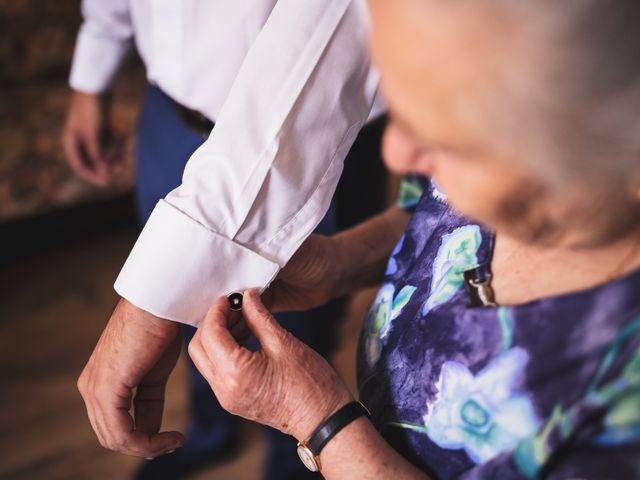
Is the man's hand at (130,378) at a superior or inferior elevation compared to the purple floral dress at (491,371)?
inferior

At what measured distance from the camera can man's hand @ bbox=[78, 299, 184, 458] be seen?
690mm

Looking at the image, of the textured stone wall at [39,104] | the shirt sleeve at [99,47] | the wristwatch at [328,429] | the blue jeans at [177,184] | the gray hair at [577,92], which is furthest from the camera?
the textured stone wall at [39,104]

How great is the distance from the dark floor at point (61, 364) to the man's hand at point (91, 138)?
2.07 ft

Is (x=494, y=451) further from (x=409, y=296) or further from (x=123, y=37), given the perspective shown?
(x=123, y=37)

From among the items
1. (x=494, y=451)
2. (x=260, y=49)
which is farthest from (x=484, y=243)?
(x=260, y=49)

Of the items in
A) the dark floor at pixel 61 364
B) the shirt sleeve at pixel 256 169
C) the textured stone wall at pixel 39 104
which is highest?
the shirt sleeve at pixel 256 169

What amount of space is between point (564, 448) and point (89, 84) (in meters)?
1.16

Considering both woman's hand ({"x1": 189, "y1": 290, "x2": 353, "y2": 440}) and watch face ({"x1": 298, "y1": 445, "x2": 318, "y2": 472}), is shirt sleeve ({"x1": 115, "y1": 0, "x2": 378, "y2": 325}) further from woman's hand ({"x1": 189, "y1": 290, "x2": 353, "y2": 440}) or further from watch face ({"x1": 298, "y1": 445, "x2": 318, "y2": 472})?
watch face ({"x1": 298, "y1": 445, "x2": 318, "y2": 472})

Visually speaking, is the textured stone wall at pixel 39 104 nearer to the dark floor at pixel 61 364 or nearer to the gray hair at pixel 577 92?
the dark floor at pixel 61 364

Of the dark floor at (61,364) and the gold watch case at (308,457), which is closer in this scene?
the gold watch case at (308,457)

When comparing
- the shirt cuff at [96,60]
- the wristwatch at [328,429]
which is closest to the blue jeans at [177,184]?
the shirt cuff at [96,60]

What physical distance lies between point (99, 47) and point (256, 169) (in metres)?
0.77

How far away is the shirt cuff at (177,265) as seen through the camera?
655 mm

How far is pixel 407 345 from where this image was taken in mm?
Answer: 649
